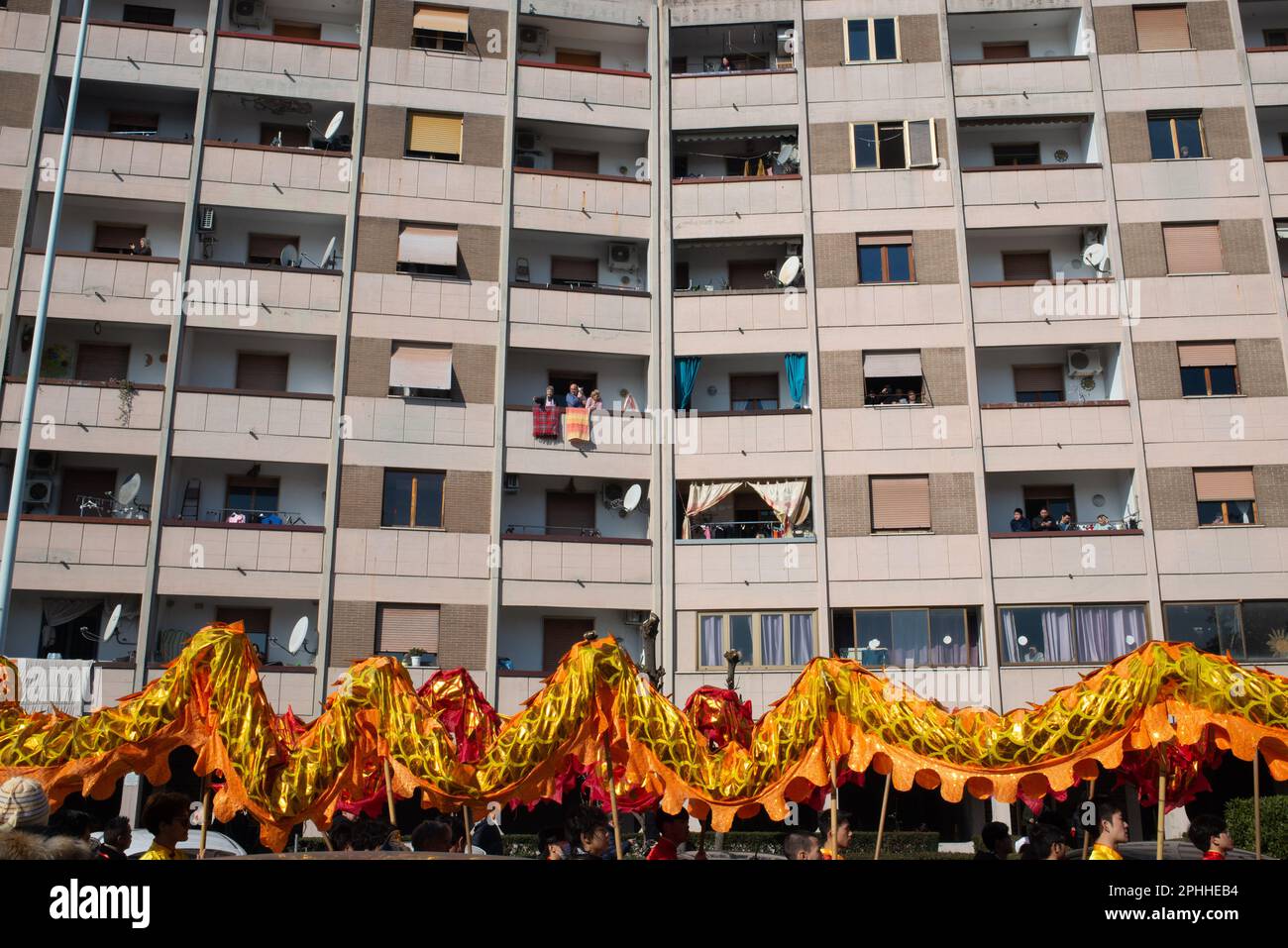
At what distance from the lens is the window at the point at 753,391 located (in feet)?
102

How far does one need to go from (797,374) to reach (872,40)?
32.5ft

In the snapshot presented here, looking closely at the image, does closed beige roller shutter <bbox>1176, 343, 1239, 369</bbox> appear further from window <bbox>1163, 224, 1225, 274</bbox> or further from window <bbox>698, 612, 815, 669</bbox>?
window <bbox>698, 612, 815, 669</bbox>

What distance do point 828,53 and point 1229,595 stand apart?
17.4 meters

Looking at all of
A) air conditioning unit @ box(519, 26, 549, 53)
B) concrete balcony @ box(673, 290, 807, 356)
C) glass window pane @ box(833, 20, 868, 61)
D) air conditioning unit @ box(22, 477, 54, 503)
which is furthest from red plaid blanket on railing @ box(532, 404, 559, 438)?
glass window pane @ box(833, 20, 868, 61)

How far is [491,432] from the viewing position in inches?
1153

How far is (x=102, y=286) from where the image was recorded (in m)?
28.6

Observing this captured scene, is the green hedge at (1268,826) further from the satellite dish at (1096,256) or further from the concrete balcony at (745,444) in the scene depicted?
the satellite dish at (1096,256)

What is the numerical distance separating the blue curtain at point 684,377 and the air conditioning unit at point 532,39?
1047cm

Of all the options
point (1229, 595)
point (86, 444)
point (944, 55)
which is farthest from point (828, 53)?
point (86, 444)

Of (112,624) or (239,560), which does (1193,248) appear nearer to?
(239,560)

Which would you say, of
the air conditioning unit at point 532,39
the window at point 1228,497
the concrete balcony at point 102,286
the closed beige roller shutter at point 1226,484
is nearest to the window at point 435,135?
the air conditioning unit at point 532,39
